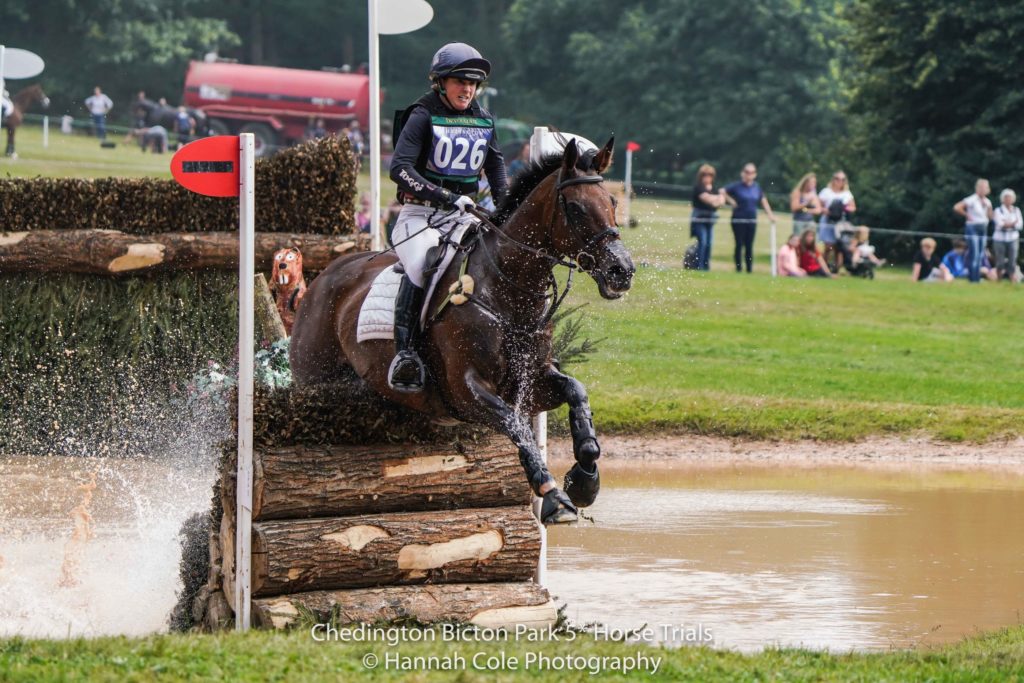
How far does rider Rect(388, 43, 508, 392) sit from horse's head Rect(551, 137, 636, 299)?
1.92 ft

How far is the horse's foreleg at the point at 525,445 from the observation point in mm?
6844

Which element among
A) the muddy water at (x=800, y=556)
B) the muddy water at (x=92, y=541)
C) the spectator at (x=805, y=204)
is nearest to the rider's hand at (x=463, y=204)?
the muddy water at (x=800, y=556)

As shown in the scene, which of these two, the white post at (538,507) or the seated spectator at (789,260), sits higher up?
the seated spectator at (789,260)

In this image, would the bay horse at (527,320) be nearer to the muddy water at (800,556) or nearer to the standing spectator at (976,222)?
the muddy water at (800,556)

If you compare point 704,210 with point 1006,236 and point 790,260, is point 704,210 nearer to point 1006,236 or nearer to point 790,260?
point 790,260

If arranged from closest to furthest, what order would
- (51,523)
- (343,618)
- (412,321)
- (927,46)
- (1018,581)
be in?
(343,618), (412,321), (1018,581), (51,523), (927,46)

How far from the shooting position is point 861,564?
886 cm

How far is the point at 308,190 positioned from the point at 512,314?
5.54m

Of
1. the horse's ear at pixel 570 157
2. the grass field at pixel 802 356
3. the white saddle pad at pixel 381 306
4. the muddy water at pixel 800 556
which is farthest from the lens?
the grass field at pixel 802 356

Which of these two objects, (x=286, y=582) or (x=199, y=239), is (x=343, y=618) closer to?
(x=286, y=582)

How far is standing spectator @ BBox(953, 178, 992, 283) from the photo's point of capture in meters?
23.5

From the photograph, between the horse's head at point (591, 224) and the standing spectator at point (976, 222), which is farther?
the standing spectator at point (976, 222)

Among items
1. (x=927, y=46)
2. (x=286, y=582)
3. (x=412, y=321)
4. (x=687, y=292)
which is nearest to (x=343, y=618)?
(x=286, y=582)

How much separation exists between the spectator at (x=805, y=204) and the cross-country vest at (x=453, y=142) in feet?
48.0
